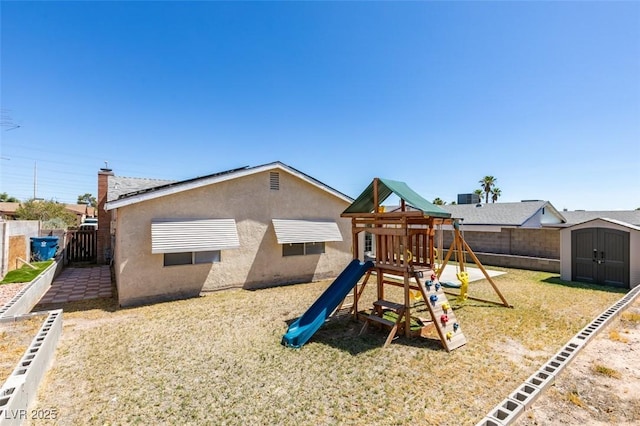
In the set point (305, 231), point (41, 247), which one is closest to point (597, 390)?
point (305, 231)

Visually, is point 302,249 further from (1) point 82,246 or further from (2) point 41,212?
(2) point 41,212

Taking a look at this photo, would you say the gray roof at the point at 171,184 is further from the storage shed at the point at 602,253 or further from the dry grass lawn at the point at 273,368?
the storage shed at the point at 602,253

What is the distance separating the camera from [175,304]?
31.5ft

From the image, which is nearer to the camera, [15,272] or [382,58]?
[15,272]

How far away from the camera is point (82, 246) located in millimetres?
17531

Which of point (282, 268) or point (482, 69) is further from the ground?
point (482, 69)

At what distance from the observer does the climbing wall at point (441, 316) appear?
6188 mm

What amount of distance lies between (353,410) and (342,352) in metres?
1.98

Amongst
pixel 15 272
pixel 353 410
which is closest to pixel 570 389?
pixel 353 410

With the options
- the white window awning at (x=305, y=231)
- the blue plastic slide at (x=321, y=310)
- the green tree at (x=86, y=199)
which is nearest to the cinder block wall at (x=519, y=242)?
the white window awning at (x=305, y=231)

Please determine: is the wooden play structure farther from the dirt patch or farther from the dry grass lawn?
the dirt patch

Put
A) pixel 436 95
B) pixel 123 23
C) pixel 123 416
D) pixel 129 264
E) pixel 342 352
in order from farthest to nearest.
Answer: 1. pixel 436 95
2. pixel 123 23
3. pixel 129 264
4. pixel 342 352
5. pixel 123 416

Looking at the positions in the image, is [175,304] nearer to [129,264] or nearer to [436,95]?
[129,264]

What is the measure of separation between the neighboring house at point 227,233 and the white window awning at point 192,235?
0.03 m
